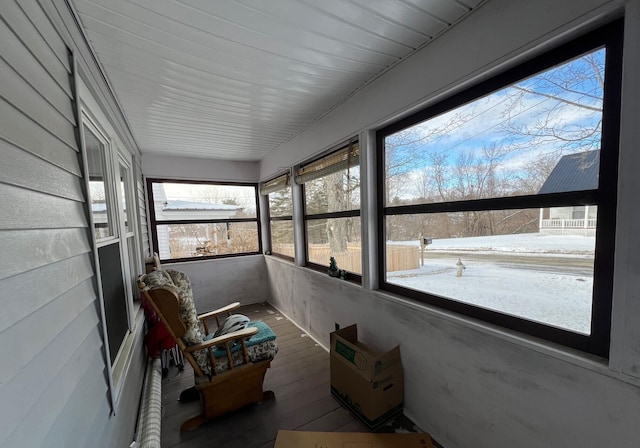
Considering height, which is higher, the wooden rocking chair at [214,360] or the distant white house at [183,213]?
the distant white house at [183,213]

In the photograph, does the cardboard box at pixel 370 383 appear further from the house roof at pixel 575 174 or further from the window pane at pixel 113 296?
the window pane at pixel 113 296

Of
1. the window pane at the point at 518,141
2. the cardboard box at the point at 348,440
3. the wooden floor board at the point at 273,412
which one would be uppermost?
the window pane at the point at 518,141

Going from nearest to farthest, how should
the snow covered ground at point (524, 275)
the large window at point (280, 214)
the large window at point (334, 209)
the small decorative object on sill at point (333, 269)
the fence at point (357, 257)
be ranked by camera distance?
the snow covered ground at point (524, 275) < the fence at point (357, 257) < the large window at point (334, 209) < the small decorative object on sill at point (333, 269) < the large window at point (280, 214)

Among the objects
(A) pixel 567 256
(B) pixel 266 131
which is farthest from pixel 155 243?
(A) pixel 567 256

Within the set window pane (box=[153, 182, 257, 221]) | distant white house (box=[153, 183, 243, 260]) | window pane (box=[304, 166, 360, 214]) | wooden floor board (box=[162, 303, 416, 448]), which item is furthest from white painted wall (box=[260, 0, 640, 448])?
distant white house (box=[153, 183, 243, 260])

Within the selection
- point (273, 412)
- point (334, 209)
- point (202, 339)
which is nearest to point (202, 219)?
point (334, 209)

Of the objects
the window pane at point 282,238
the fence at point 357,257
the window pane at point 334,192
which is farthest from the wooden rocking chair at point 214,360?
the window pane at point 282,238

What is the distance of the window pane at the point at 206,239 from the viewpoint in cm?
361

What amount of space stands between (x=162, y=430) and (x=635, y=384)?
2.47 metres

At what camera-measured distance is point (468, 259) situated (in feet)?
4.75

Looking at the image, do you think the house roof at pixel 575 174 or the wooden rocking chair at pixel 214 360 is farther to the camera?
the wooden rocking chair at pixel 214 360

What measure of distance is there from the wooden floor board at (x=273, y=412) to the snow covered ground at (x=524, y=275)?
114 cm

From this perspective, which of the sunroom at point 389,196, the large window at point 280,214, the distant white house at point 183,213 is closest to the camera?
the sunroom at point 389,196

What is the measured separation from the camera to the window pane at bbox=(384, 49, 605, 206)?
992 mm
